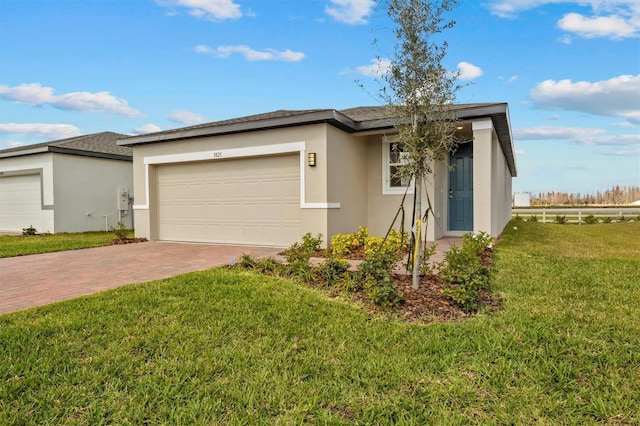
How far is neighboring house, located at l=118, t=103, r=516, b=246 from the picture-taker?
8.41m

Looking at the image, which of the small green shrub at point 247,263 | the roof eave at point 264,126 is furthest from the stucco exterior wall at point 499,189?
the small green shrub at point 247,263

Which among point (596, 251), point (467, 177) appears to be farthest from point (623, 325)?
point (467, 177)

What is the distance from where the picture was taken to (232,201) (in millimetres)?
9789

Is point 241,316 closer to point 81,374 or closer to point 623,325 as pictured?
point 81,374

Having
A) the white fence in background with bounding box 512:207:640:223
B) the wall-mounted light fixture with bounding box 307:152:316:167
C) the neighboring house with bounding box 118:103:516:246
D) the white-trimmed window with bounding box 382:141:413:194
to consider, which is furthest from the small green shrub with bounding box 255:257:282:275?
the white fence in background with bounding box 512:207:640:223

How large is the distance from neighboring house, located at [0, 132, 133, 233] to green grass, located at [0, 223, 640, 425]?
1163 cm

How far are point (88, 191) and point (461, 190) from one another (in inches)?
519

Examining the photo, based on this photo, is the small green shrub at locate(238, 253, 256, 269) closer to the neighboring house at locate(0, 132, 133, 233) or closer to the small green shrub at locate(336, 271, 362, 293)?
the small green shrub at locate(336, 271, 362, 293)

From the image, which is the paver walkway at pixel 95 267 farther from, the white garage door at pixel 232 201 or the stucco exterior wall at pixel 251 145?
the stucco exterior wall at pixel 251 145

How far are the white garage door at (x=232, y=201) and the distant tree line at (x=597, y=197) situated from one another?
36897 mm

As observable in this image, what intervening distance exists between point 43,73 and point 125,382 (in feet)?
47.1

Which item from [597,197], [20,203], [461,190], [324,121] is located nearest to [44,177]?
[20,203]

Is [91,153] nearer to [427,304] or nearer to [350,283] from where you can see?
[350,283]

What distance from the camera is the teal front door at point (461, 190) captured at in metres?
10.4
